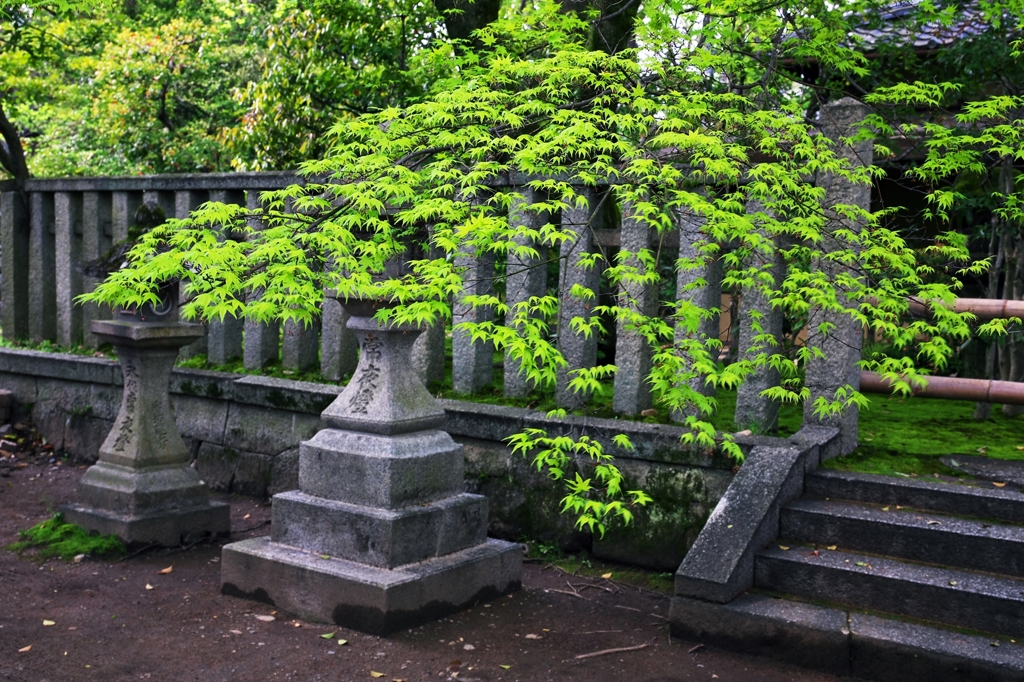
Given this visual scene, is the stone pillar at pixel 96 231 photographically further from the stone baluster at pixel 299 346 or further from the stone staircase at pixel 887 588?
the stone staircase at pixel 887 588

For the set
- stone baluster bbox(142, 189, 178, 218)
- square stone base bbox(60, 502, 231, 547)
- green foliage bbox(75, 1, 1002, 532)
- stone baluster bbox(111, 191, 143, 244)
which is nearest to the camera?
green foliage bbox(75, 1, 1002, 532)

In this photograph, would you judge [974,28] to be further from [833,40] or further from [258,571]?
[258,571]

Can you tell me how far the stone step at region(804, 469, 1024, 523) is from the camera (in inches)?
181

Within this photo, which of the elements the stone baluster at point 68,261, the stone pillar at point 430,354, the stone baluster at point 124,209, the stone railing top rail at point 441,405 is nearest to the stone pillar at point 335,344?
the stone railing top rail at point 441,405

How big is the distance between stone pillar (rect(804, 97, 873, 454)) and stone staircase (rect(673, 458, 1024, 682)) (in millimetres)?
571

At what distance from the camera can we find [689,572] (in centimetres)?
433

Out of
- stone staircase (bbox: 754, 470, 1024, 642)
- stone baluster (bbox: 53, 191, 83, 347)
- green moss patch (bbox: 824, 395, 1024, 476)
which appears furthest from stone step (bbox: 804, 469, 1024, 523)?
stone baluster (bbox: 53, 191, 83, 347)

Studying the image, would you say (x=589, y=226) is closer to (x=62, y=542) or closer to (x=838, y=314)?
(x=838, y=314)

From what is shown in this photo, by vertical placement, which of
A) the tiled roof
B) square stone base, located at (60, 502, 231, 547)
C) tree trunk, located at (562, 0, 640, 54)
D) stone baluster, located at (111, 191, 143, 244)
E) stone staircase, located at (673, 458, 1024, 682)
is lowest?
square stone base, located at (60, 502, 231, 547)

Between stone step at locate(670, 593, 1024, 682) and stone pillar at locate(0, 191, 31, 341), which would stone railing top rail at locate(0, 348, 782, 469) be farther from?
stone step at locate(670, 593, 1024, 682)

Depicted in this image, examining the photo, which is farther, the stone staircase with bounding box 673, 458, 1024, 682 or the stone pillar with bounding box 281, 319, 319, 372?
the stone pillar with bounding box 281, 319, 319, 372

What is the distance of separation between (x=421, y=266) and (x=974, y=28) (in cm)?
593

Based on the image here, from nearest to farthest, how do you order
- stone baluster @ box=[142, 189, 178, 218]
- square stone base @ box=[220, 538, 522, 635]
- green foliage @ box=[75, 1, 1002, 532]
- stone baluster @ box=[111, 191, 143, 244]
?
green foliage @ box=[75, 1, 1002, 532]
square stone base @ box=[220, 538, 522, 635]
stone baluster @ box=[142, 189, 178, 218]
stone baluster @ box=[111, 191, 143, 244]

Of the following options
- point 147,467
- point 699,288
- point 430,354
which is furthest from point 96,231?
point 699,288
